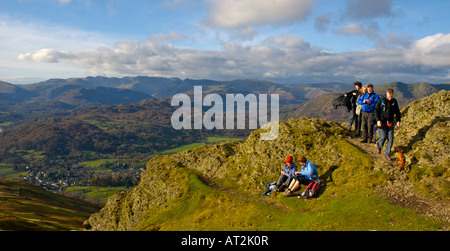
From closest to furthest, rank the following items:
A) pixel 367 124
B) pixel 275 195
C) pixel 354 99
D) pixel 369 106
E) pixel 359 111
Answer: pixel 275 195, pixel 369 106, pixel 367 124, pixel 359 111, pixel 354 99

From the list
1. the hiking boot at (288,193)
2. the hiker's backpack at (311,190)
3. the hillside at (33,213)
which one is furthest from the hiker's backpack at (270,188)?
the hillside at (33,213)

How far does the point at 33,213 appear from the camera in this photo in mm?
94562

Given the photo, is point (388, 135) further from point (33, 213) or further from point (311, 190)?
point (33, 213)

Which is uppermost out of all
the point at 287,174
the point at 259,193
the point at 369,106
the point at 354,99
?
the point at 354,99

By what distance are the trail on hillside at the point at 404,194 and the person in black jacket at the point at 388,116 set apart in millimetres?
1451

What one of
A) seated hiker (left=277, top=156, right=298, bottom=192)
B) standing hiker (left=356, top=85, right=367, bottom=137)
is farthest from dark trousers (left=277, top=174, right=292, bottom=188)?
standing hiker (left=356, top=85, right=367, bottom=137)

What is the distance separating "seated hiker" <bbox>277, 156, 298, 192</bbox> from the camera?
24203 mm

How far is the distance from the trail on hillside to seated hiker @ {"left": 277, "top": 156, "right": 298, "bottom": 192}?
24.3ft

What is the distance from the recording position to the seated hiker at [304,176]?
77.9ft

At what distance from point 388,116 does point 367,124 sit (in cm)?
543

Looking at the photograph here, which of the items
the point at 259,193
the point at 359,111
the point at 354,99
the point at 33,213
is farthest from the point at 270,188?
the point at 33,213

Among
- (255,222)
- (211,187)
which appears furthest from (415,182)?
(211,187)

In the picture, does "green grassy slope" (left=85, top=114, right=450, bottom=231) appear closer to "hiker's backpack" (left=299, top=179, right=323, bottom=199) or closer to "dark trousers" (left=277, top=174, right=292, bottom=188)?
"hiker's backpack" (left=299, top=179, right=323, bottom=199)
